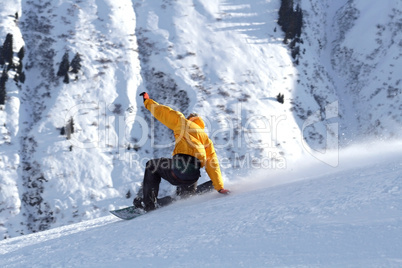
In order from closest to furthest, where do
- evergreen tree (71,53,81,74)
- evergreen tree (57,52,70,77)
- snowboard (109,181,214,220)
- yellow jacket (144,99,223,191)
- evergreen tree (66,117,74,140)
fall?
yellow jacket (144,99,223,191) < snowboard (109,181,214,220) < evergreen tree (66,117,74,140) < evergreen tree (57,52,70,77) < evergreen tree (71,53,81,74)

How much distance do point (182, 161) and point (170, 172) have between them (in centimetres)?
28

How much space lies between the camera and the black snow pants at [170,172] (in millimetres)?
6809

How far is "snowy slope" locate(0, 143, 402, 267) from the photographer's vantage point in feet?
9.95

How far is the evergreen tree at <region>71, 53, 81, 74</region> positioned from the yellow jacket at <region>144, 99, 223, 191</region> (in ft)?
62.6

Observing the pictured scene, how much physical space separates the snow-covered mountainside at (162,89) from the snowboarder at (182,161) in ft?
41.3

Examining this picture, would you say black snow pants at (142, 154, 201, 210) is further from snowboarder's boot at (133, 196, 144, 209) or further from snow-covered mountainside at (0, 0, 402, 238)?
snow-covered mountainside at (0, 0, 402, 238)

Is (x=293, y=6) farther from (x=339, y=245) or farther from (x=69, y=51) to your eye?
(x=339, y=245)

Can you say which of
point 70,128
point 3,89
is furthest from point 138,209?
point 3,89

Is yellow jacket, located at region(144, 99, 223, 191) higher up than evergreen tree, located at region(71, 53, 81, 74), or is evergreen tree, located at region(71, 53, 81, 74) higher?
evergreen tree, located at region(71, 53, 81, 74)

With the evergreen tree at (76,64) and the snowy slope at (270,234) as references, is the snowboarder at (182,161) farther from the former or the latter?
the evergreen tree at (76,64)

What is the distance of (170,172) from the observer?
6.83m

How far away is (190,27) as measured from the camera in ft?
100

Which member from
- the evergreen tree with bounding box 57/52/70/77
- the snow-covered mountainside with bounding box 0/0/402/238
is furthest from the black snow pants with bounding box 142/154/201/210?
the evergreen tree with bounding box 57/52/70/77

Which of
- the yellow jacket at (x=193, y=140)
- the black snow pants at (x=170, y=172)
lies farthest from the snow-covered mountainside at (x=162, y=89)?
the yellow jacket at (x=193, y=140)
